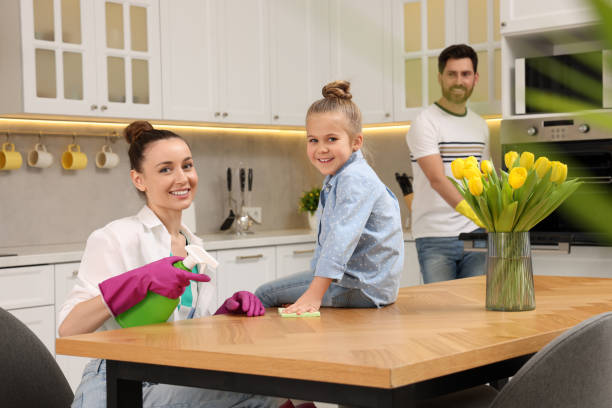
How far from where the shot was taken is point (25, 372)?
5.70 ft

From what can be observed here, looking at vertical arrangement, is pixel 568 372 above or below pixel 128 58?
below

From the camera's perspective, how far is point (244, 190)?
4941 mm

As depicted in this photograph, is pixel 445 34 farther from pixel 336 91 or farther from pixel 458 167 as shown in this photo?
pixel 458 167

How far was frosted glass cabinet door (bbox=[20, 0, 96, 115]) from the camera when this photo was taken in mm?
3586

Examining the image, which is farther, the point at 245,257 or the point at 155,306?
the point at 245,257

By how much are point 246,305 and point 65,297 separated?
2076 mm

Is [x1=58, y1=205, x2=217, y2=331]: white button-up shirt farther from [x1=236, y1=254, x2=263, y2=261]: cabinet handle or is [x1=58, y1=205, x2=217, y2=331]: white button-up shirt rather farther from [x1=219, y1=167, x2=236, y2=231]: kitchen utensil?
[x1=219, y1=167, x2=236, y2=231]: kitchen utensil

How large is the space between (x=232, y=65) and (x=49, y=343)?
1983 millimetres

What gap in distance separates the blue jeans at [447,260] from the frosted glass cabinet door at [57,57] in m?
1.84

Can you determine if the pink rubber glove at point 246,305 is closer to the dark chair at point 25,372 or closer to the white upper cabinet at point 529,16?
the dark chair at point 25,372

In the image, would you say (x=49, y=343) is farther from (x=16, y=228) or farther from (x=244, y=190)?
(x=244, y=190)

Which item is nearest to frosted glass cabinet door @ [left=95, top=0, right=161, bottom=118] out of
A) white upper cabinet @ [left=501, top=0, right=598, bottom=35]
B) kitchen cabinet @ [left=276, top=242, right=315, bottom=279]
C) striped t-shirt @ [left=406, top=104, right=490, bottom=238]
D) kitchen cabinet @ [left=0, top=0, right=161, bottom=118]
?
kitchen cabinet @ [left=0, top=0, right=161, bottom=118]

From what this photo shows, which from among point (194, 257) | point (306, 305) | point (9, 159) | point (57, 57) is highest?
point (57, 57)

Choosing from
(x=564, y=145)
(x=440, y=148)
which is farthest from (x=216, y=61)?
(x=564, y=145)
